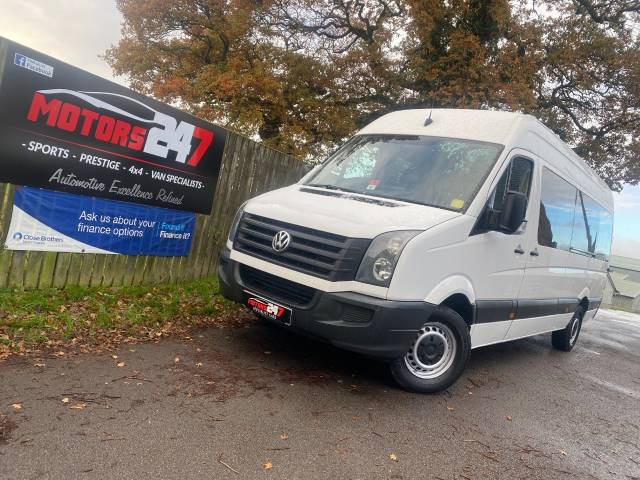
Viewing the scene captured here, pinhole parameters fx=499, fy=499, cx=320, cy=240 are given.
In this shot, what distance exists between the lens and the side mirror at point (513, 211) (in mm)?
4609

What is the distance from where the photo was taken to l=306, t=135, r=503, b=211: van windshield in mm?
4812

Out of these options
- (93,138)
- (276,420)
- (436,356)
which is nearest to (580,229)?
(436,356)

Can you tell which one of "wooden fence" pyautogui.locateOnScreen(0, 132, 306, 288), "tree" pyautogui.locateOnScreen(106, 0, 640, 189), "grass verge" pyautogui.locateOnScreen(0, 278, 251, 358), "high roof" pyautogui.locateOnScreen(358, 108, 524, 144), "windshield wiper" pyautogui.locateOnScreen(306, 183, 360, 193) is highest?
"tree" pyautogui.locateOnScreen(106, 0, 640, 189)

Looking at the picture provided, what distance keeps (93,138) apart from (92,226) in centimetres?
101

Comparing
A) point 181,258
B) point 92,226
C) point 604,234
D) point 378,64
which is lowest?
point 181,258

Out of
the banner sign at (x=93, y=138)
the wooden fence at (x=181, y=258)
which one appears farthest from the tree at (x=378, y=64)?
the banner sign at (x=93, y=138)

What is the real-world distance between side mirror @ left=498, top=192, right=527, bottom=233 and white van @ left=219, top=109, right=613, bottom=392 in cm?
1

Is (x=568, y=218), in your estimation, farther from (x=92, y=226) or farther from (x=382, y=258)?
(x=92, y=226)

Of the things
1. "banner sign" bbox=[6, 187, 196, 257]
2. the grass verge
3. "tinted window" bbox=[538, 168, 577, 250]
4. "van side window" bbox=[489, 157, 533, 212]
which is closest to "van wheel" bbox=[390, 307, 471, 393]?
"van side window" bbox=[489, 157, 533, 212]

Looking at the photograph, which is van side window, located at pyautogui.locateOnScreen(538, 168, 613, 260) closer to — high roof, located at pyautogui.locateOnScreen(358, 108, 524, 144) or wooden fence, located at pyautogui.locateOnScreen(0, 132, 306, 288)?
high roof, located at pyautogui.locateOnScreen(358, 108, 524, 144)

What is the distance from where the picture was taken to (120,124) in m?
5.77

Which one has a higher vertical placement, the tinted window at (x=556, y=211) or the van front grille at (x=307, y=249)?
the tinted window at (x=556, y=211)

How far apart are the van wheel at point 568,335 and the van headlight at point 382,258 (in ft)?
17.2

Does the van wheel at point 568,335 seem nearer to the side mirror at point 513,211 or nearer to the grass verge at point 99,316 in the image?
the side mirror at point 513,211
